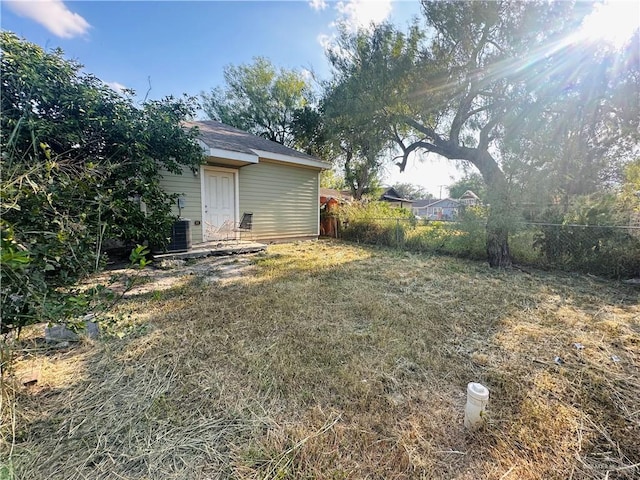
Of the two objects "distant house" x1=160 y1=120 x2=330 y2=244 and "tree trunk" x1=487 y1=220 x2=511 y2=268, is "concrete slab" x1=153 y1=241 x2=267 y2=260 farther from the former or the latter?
"tree trunk" x1=487 y1=220 x2=511 y2=268

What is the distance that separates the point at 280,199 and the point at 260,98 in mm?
9749

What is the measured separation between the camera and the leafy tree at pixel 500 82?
15.3 ft

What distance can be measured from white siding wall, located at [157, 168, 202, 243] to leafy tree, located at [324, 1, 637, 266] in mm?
4114

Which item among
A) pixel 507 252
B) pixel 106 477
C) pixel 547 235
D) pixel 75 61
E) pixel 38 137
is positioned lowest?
pixel 106 477

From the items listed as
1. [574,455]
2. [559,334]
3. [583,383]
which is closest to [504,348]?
[583,383]

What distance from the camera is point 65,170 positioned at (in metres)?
1.84

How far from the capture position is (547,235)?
5.50 metres

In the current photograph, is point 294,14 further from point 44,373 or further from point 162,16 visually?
point 44,373

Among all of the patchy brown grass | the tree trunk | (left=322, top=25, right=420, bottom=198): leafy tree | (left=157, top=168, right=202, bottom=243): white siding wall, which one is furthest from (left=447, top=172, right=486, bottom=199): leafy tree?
(left=157, top=168, right=202, bottom=243): white siding wall

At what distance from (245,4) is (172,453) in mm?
7018

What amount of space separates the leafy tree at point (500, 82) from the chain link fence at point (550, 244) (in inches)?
21.0

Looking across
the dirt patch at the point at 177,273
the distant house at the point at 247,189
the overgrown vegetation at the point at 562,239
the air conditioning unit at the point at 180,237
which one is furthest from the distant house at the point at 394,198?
the air conditioning unit at the point at 180,237

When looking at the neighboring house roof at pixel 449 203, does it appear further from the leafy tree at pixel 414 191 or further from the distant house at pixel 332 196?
the leafy tree at pixel 414 191

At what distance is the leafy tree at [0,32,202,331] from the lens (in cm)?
139
